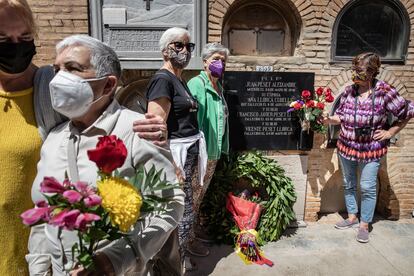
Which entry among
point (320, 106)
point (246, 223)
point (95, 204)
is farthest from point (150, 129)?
point (320, 106)

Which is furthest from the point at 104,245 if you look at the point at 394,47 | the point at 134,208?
the point at 394,47

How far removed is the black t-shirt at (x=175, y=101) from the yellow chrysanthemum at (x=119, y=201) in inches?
63.1

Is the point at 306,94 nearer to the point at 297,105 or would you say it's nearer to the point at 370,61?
the point at 297,105

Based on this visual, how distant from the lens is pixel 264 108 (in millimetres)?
4070

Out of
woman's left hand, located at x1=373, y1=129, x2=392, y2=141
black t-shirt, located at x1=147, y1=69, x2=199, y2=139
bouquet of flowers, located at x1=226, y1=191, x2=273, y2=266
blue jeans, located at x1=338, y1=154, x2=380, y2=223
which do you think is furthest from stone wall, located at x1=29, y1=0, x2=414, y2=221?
black t-shirt, located at x1=147, y1=69, x2=199, y2=139

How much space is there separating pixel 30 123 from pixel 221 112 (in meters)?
2.03

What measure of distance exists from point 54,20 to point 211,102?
6.50ft

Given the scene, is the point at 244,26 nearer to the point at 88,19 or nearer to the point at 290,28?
the point at 290,28

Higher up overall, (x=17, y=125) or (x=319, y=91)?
(x=319, y=91)

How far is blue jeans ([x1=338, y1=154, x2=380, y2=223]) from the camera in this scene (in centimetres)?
388

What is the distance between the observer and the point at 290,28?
4348 millimetres

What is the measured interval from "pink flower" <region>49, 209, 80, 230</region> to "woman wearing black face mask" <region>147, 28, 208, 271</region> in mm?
1670

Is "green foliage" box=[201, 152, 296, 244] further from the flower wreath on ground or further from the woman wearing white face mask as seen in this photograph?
the woman wearing white face mask

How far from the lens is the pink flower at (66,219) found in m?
0.95
